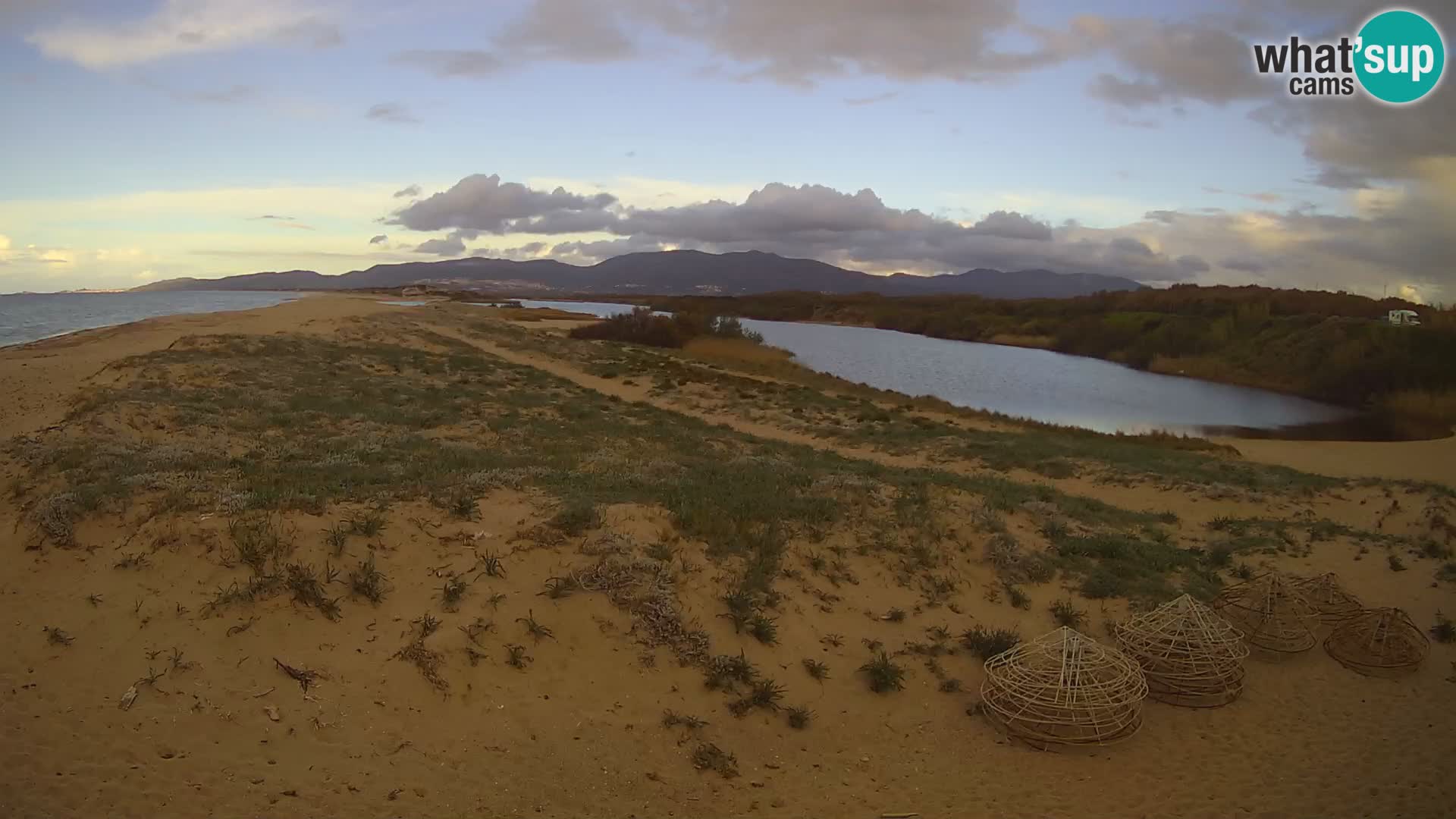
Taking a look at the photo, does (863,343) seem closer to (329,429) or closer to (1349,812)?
A: (329,429)

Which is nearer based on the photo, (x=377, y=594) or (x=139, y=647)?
(x=139, y=647)

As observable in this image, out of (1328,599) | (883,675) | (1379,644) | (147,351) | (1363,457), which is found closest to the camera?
(883,675)

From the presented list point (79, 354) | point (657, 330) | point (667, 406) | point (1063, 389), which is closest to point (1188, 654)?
point (667, 406)

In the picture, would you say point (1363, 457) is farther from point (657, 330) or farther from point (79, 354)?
point (79, 354)

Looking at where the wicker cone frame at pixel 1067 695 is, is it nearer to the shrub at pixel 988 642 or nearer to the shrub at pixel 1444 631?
the shrub at pixel 988 642

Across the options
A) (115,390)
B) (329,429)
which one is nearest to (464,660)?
(329,429)

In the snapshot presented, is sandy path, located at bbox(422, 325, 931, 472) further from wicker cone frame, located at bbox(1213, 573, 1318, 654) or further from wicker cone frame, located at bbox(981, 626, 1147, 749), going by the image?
wicker cone frame, located at bbox(981, 626, 1147, 749)
